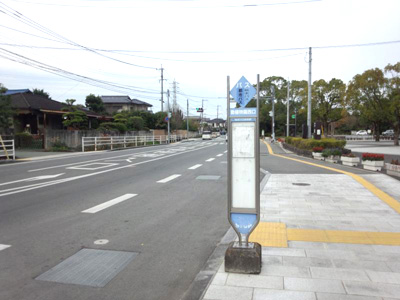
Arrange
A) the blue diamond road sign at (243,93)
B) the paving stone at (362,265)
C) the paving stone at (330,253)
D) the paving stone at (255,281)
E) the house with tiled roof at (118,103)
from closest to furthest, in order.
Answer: the paving stone at (255,281) → the paving stone at (362,265) → the paving stone at (330,253) → the blue diamond road sign at (243,93) → the house with tiled roof at (118,103)

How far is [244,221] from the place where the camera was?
410 centimetres

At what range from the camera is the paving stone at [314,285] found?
11.4ft

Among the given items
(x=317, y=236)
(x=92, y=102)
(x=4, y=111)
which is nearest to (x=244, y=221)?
(x=317, y=236)

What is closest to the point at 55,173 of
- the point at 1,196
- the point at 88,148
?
the point at 1,196

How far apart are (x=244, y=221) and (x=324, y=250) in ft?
4.65

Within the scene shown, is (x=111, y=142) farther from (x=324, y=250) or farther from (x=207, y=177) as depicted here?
(x=324, y=250)

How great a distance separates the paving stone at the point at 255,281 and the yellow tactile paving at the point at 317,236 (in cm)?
114

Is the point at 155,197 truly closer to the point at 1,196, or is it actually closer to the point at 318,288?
the point at 1,196

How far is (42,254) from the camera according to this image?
4668 mm

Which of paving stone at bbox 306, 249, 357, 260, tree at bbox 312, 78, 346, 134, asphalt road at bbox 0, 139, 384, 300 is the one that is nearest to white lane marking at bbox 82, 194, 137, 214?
asphalt road at bbox 0, 139, 384, 300

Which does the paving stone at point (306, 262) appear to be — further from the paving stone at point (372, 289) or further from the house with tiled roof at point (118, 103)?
the house with tiled roof at point (118, 103)

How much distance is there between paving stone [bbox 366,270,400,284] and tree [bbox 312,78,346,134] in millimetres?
42645

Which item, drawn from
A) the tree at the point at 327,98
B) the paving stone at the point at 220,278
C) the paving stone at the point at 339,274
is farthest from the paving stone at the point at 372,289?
the tree at the point at 327,98

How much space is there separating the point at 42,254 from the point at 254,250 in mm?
3018
